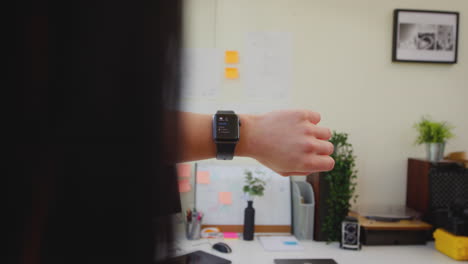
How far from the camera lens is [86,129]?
0.29 metres

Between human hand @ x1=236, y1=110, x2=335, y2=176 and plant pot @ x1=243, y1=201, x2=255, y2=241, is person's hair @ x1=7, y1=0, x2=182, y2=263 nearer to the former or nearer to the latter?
human hand @ x1=236, y1=110, x2=335, y2=176

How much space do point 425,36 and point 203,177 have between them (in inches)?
62.9

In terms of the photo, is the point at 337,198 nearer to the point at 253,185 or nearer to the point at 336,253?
the point at 336,253

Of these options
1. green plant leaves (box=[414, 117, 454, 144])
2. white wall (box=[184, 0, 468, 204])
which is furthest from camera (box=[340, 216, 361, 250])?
green plant leaves (box=[414, 117, 454, 144])

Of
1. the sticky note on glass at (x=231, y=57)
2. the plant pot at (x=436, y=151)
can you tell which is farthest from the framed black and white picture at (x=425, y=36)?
the sticky note on glass at (x=231, y=57)

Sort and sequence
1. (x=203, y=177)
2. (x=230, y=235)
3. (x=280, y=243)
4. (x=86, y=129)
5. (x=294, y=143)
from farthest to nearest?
(x=203, y=177) → (x=230, y=235) → (x=280, y=243) → (x=294, y=143) → (x=86, y=129)

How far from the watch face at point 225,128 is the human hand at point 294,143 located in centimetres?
6

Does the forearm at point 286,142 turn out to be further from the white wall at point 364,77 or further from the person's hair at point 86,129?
the white wall at point 364,77

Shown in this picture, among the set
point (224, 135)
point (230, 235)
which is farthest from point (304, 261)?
point (224, 135)

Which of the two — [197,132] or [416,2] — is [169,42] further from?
[416,2]

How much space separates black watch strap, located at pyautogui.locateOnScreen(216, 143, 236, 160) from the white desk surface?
930 mm

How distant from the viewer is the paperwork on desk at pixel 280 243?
1761 mm

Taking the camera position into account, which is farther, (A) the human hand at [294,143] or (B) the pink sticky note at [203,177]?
(B) the pink sticky note at [203,177]

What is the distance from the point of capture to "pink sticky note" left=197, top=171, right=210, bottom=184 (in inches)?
80.6
